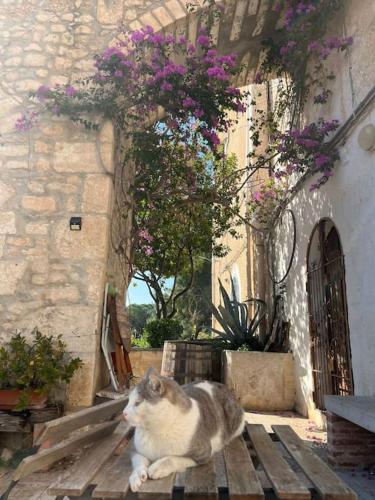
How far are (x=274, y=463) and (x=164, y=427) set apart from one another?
0.49 meters

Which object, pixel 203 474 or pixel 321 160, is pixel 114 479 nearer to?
pixel 203 474

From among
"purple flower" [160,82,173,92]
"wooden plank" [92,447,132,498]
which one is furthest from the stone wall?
"wooden plank" [92,447,132,498]

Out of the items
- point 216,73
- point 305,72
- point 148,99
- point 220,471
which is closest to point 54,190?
point 148,99

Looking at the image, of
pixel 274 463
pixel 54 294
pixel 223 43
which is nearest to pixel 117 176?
pixel 54 294

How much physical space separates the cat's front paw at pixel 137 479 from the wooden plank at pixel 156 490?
1cm

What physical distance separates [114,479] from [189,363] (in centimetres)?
341

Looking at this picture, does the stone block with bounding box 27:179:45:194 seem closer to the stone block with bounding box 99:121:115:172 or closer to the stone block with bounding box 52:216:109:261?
the stone block with bounding box 52:216:109:261

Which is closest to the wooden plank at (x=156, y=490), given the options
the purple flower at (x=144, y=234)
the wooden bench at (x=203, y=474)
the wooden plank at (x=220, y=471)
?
the wooden bench at (x=203, y=474)

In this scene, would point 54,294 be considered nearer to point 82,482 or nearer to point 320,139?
point 82,482

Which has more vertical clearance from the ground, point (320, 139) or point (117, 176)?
point (320, 139)

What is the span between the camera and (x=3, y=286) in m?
3.53

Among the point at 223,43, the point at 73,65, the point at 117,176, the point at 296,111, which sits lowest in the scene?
the point at 117,176

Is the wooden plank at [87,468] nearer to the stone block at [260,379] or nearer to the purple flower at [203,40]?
the stone block at [260,379]

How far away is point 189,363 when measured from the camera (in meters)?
4.81
